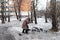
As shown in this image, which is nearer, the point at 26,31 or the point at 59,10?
the point at 26,31

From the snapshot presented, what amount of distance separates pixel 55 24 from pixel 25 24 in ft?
11.9

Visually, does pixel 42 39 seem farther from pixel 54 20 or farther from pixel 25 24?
pixel 54 20

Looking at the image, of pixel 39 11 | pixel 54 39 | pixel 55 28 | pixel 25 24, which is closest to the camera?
pixel 54 39

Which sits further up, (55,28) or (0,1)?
(0,1)

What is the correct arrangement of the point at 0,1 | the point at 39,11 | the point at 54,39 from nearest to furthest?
the point at 54,39 → the point at 0,1 → the point at 39,11

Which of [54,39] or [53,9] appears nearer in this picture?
[54,39]

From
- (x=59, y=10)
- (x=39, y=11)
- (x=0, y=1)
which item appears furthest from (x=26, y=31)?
(x=39, y=11)

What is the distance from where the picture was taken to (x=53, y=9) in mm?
18297

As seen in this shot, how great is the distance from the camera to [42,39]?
12.8 meters

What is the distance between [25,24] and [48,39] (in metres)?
3.79

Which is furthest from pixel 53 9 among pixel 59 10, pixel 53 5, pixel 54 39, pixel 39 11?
pixel 39 11

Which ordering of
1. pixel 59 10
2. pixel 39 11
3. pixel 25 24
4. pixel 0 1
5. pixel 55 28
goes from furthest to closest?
pixel 39 11
pixel 0 1
pixel 59 10
pixel 55 28
pixel 25 24

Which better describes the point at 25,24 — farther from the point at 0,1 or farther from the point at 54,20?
the point at 0,1

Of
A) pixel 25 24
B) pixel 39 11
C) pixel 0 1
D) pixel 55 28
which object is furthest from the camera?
pixel 39 11
